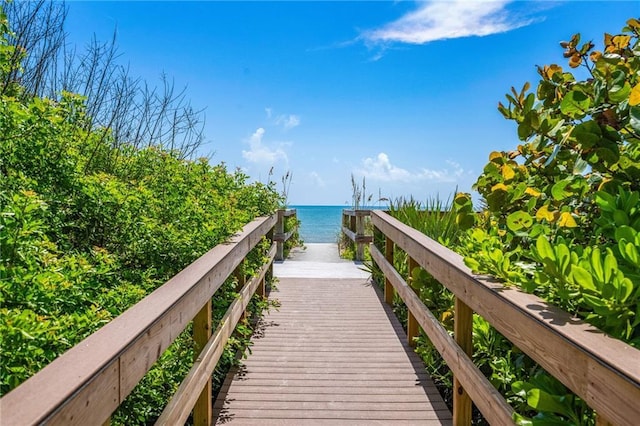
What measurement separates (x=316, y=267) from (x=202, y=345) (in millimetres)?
4290

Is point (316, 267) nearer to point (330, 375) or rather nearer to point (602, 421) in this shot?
point (330, 375)

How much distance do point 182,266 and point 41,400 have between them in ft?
5.39

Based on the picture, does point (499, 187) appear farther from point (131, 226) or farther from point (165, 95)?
point (165, 95)

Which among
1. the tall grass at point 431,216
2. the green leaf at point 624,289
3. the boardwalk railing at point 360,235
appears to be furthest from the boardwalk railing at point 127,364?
the boardwalk railing at point 360,235

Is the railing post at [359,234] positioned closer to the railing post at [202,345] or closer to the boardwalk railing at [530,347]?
the boardwalk railing at [530,347]

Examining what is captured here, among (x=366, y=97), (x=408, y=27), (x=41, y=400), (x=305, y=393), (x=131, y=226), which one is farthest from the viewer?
(x=366, y=97)

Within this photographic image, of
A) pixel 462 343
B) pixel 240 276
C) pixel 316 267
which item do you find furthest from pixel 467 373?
pixel 316 267

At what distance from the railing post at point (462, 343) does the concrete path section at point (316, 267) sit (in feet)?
11.6

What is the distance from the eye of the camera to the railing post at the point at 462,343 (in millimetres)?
1934

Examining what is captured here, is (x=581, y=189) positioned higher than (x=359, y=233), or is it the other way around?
(x=581, y=189)

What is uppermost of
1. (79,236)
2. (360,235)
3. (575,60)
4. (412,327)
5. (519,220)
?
(575,60)

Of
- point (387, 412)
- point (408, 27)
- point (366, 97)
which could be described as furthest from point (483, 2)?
point (366, 97)

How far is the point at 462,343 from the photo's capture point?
1943mm

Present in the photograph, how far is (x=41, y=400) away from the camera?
75cm
